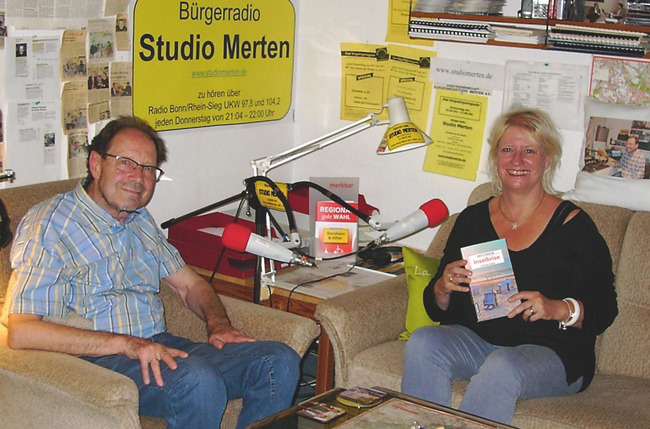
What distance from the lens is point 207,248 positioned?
3139mm

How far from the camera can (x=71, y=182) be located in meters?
2.68

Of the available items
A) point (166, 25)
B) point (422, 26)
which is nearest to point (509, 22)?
point (422, 26)

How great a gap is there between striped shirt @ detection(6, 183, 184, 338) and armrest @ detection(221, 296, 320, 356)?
24 centimetres

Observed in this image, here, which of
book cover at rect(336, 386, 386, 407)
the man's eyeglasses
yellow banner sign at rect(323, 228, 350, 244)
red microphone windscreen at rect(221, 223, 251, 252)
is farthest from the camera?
yellow banner sign at rect(323, 228, 350, 244)

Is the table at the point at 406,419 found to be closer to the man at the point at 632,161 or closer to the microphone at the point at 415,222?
the microphone at the point at 415,222

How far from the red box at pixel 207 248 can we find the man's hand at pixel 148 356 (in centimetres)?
79

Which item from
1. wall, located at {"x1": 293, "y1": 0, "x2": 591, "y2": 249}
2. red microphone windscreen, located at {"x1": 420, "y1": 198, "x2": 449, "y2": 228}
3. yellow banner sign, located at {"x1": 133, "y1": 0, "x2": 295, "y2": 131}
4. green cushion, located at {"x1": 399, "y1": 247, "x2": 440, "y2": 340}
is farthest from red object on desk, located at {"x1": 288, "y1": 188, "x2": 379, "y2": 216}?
red microphone windscreen, located at {"x1": 420, "y1": 198, "x2": 449, "y2": 228}

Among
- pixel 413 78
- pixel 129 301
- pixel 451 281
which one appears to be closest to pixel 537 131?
pixel 451 281

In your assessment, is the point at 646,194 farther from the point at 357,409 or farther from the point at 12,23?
the point at 12,23

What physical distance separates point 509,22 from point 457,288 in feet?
3.45

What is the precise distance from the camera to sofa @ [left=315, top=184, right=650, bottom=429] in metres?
2.63

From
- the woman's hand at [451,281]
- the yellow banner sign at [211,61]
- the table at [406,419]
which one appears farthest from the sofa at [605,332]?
the yellow banner sign at [211,61]

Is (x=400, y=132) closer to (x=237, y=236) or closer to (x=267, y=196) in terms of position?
(x=267, y=196)

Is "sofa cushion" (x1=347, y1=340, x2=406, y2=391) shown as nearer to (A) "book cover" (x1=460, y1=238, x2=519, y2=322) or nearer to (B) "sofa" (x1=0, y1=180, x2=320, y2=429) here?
(B) "sofa" (x1=0, y1=180, x2=320, y2=429)
